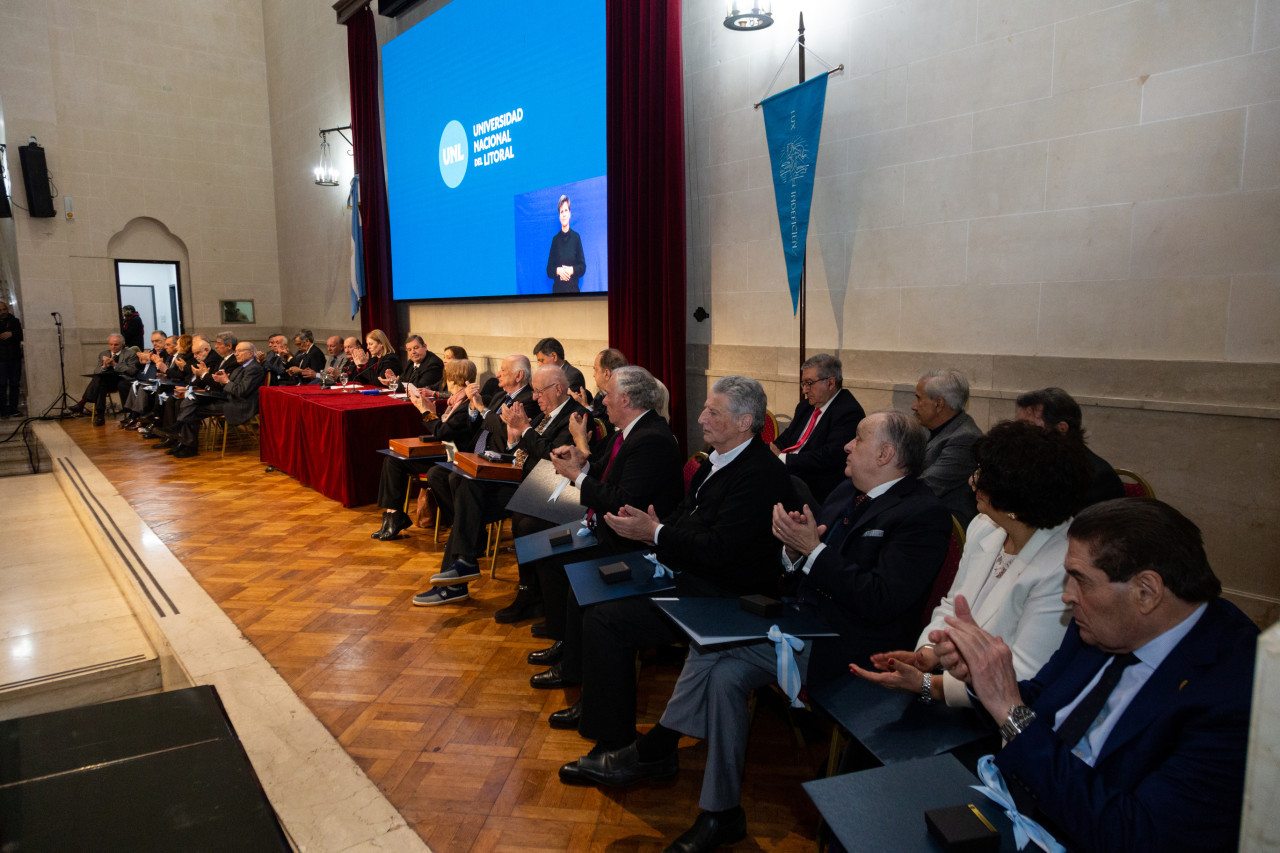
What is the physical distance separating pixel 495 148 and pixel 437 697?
19.4ft

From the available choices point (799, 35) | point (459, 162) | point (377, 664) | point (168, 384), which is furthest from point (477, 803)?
point (168, 384)

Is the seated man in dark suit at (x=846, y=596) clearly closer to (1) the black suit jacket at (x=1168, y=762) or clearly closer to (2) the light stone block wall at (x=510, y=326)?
(1) the black suit jacket at (x=1168, y=762)

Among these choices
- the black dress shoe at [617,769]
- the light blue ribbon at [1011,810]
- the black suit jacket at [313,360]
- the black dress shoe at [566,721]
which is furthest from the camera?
the black suit jacket at [313,360]

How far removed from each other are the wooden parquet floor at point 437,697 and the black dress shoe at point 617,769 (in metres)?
0.04

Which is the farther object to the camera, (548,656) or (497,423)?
(497,423)

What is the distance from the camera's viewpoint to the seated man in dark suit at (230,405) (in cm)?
809

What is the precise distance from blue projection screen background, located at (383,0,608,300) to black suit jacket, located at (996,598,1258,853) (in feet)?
17.5

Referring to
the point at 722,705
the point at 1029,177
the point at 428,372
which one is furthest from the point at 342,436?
the point at 1029,177

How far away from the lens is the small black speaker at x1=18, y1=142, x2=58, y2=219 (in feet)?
34.5

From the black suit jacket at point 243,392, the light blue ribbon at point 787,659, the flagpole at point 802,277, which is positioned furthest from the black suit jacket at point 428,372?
the light blue ribbon at point 787,659

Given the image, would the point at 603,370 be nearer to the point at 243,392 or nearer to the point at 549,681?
the point at 549,681

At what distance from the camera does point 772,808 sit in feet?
7.47

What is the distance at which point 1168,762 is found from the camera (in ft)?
3.71

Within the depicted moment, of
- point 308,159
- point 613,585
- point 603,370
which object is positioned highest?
point 308,159
